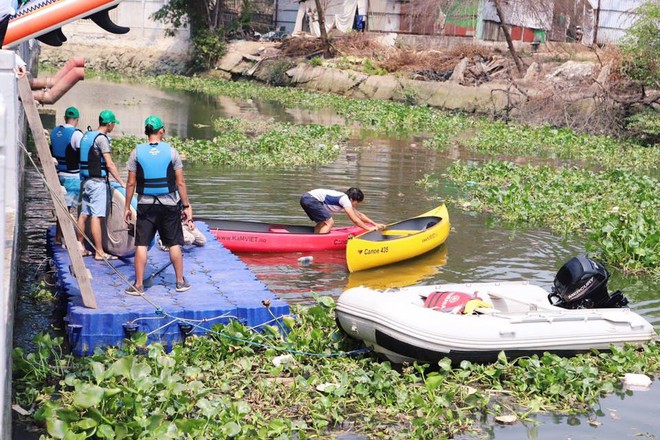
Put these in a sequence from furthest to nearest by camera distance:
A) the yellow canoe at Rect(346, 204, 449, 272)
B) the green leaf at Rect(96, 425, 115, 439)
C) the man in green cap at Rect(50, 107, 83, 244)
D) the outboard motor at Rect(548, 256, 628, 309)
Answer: the yellow canoe at Rect(346, 204, 449, 272) < the man in green cap at Rect(50, 107, 83, 244) < the outboard motor at Rect(548, 256, 628, 309) < the green leaf at Rect(96, 425, 115, 439)

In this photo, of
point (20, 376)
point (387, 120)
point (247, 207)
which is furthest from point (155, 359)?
point (387, 120)

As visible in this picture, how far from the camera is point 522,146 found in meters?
26.8

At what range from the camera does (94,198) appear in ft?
36.7

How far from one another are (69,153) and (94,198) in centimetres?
77

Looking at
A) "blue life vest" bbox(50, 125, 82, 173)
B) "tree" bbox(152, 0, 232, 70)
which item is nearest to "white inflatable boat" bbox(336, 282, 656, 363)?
"blue life vest" bbox(50, 125, 82, 173)

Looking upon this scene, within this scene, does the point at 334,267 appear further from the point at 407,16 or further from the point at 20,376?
the point at 407,16

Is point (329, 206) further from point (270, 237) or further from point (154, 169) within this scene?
point (154, 169)

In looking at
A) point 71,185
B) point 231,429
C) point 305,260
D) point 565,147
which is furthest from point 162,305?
point 565,147

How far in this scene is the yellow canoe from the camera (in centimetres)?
1314

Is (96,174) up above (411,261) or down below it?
above

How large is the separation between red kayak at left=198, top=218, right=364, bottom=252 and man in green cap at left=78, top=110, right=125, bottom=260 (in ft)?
8.58

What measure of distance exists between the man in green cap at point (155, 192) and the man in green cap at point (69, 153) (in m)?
2.00

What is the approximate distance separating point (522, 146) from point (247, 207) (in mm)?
12434

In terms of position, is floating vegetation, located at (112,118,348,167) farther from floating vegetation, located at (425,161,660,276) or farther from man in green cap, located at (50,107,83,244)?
man in green cap, located at (50,107,83,244)
